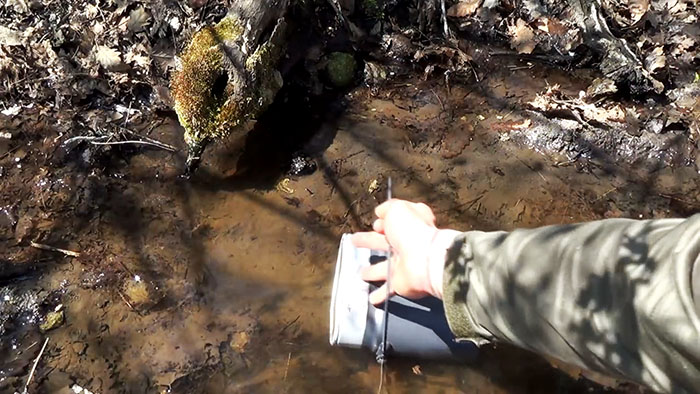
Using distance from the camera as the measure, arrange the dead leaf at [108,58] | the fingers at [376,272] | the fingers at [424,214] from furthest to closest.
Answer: the dead leaf at [108,58], the fingers at [376,272], the fingers at [424,214]

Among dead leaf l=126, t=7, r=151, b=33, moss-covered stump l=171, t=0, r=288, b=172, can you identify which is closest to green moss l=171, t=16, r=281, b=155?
moss-covered stump l=171, t=0, r=288, b=172

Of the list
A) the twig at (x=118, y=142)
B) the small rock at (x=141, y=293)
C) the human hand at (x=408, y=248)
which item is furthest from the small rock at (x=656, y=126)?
the small rock at (x=141, y=293)

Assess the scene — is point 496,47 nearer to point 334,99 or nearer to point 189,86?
point 334,99

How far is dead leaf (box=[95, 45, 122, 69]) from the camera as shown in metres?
3.97

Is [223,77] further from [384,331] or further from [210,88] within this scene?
[384,331]

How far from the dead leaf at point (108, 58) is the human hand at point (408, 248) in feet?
7.48

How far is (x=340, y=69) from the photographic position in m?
4.04

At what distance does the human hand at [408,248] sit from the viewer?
89.7 inches

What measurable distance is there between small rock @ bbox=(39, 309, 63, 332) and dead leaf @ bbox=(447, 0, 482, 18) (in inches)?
125

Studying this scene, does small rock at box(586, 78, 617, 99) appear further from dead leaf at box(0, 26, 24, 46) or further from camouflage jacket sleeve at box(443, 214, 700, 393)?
dead leaf at box(0, 26, 24, 46)

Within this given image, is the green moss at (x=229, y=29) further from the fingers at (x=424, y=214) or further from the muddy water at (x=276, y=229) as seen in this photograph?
the fingers at (x=424, y=214)

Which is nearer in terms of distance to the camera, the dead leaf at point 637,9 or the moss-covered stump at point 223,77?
the moss-covered stump at point 223,77

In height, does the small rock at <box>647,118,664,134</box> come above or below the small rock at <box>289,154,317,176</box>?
above

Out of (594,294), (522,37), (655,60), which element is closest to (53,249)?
(594,294)
